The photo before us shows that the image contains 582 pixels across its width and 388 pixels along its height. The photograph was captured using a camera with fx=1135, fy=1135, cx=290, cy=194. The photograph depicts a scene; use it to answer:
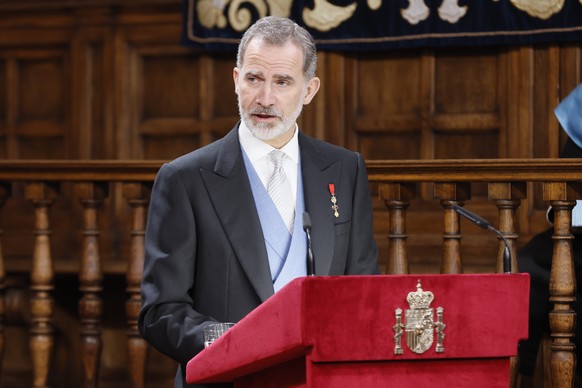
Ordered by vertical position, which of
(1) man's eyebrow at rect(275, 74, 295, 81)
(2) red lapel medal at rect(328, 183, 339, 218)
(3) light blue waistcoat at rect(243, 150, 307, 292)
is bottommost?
(3) light blue waistcoat at rect(243, 150, 307, 292)

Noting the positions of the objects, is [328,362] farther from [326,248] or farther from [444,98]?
[444,98]

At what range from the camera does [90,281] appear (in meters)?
5.01

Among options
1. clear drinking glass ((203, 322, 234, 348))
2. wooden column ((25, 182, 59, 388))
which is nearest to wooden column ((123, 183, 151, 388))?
wooden column ((25, 182, 59, 388))

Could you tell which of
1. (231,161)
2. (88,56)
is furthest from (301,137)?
(88,56)

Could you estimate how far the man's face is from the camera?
293 centimetres

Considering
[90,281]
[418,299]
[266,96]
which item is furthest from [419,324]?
[90,281]

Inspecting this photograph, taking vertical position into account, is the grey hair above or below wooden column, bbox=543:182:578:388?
above

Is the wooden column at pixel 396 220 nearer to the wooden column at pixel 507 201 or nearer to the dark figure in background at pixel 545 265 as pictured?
the wooden column at pixel 507 201

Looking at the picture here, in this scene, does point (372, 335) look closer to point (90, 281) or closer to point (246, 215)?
point (246, 215)

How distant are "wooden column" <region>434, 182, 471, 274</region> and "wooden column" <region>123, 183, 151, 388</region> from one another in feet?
4.25

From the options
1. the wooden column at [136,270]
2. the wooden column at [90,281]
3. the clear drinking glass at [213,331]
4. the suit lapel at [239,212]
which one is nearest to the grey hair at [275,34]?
the suit lapel at [239,212]

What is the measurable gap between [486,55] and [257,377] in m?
3.56

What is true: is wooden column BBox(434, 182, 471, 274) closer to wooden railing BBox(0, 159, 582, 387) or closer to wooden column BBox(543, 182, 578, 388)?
wooden railing BBox(0, 159, 582, 387)

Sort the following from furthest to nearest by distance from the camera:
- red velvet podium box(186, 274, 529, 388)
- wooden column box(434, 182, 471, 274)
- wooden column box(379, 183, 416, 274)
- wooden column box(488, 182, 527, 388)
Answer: wooden column box(379, 183, 416, 274), wooden column box(434, 182, 471, 274), wooden column box(488, 182, 527, 388), red velvet podium box(186, 274, 529, 388)
